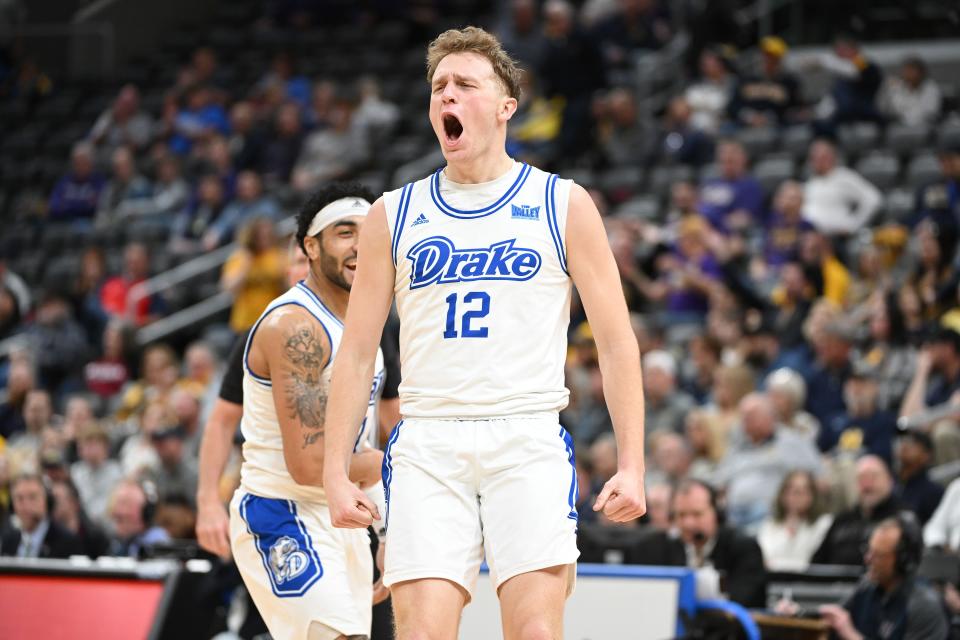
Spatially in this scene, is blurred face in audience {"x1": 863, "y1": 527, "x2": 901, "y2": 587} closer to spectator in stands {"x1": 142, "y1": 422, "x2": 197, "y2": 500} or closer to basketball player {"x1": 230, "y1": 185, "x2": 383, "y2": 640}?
basketball player {"x1": 230, "y1": 185, "x2": 383, "y2": 640}

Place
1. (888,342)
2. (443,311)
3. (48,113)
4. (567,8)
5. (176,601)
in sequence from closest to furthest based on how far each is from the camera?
(443,311)
(176,601)
(888,342)
(567,8)
(48,113)

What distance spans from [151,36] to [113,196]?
4.51 metres

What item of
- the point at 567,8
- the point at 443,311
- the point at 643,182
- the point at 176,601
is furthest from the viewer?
the point at 567,8

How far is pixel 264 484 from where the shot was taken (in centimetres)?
545

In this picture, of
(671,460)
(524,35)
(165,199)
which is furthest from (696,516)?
(165,199)

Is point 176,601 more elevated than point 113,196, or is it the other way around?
point 113,196

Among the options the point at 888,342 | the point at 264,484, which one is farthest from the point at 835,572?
the point at 264,484

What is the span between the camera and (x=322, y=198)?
5629mm

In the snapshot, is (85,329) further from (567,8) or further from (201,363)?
(567,8)

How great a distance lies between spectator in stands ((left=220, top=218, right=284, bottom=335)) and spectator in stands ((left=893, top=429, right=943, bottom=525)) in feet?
21.9

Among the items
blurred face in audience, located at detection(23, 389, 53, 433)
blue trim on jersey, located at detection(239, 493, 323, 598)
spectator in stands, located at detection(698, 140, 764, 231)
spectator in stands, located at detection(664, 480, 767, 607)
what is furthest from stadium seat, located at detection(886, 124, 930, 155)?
blue trim on jersey, located at detection(239, 493, 323, 598)

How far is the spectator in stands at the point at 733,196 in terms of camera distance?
13797mm

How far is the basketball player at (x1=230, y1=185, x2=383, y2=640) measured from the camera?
525 centimetres

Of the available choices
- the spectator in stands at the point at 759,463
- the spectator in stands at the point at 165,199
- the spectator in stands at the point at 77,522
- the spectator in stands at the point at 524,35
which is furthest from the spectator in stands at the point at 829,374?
the spectator in stands at the point at 165,199
